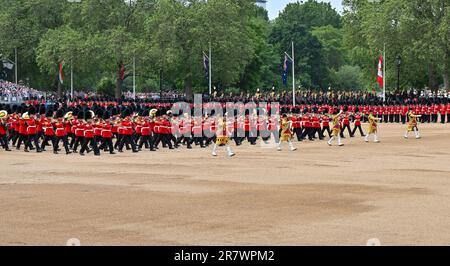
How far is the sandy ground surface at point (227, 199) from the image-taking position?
45.0 feet

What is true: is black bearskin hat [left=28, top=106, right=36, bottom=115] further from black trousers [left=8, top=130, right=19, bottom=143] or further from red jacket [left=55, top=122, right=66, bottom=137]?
red jacket [left=55, top=122, right=66, bottom=137]

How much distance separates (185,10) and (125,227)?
5593cm

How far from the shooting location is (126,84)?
10838cm

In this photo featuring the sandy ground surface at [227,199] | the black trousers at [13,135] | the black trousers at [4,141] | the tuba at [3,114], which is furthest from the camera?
the black trousers at [13,135]

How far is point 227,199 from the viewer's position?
59.3 feet

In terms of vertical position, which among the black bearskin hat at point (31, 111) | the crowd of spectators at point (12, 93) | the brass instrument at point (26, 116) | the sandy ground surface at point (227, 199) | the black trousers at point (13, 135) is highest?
the crowd of spectators at point (12, 93)

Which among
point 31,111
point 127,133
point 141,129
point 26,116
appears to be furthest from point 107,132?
point 31,111

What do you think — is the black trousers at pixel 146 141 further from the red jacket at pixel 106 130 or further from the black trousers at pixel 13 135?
the black trousers at pixel 13 135

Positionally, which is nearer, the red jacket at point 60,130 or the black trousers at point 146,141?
the red jacket at point 60,130

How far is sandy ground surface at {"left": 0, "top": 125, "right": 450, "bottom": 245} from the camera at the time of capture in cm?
1371

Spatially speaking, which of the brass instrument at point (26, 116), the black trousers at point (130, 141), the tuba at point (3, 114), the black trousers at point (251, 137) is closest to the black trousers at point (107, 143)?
the black trousers at point (130, 141)

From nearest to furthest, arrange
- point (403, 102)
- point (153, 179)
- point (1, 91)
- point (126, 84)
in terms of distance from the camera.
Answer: point (153, 179) → point (403, 102) → point (1, 91) → point (126, 84)
